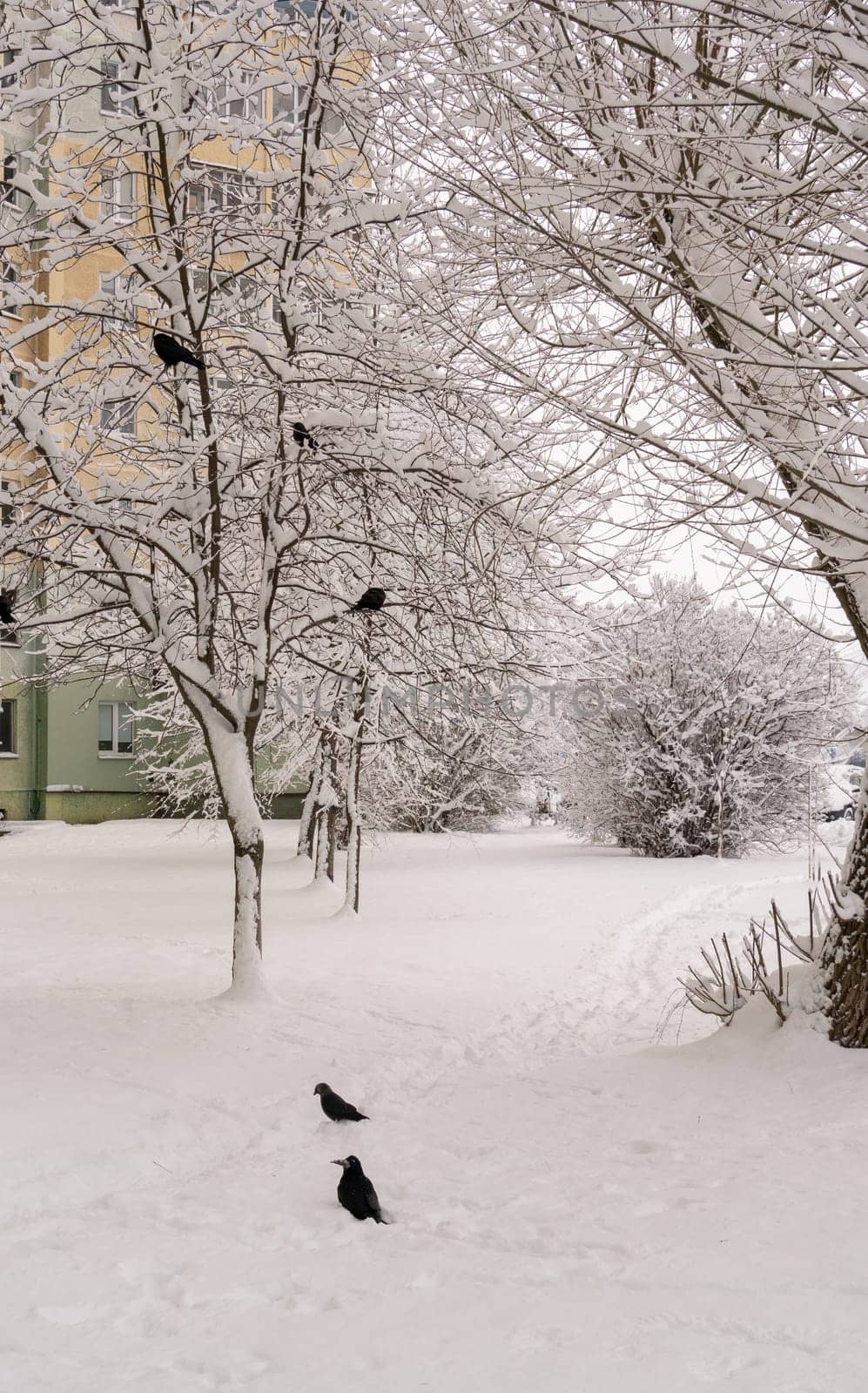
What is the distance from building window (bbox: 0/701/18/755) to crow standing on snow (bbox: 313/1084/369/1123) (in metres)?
23.0

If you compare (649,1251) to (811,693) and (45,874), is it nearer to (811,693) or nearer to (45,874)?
(45,874)

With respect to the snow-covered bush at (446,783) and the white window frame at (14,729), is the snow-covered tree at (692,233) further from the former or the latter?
the white window frame at (14,729)

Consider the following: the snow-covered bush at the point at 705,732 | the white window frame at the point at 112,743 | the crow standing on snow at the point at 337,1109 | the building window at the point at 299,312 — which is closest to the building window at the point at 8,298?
the building window at the point at 299,312

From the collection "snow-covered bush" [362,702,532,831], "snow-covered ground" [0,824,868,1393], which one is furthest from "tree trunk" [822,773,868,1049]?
"snow-covered bush" [362,702,532,831]

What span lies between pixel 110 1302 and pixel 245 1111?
2.08 meters

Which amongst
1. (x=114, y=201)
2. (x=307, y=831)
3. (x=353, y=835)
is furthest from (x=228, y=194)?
(x=307, y=831)

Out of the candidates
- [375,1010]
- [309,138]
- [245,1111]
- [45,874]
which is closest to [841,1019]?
[245,1111]

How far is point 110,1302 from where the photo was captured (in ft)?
11.6

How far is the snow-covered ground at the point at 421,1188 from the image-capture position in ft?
10.2

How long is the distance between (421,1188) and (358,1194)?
412 mm

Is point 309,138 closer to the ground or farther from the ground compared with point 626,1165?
farther from the ground

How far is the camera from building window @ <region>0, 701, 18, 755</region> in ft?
86.0

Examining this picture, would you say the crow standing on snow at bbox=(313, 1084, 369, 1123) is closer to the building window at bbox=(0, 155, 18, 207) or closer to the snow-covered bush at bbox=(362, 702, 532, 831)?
the snow-covered bush at bbox=(362, 702, 532, 831)

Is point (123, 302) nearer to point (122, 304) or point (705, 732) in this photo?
point (122, 304)
